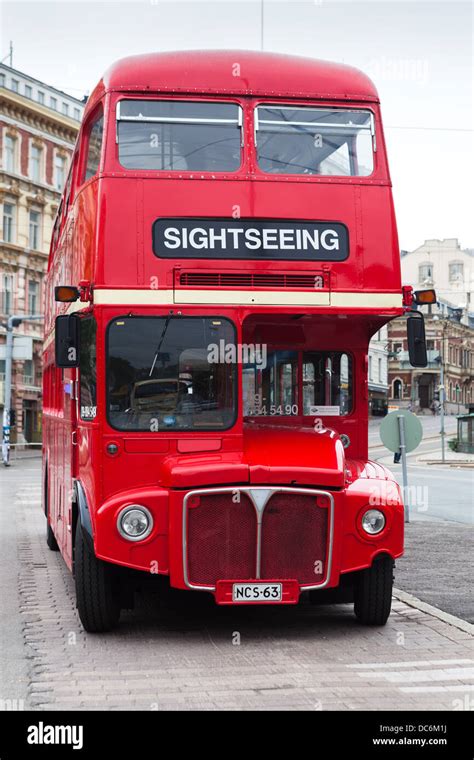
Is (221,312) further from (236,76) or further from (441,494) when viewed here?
(441,494)

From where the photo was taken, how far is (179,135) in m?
9.53

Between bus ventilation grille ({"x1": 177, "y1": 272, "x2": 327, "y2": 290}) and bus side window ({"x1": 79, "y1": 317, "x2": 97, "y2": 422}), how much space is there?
0.85 meters

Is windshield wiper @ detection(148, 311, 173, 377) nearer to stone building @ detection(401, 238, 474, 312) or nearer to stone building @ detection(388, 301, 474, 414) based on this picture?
stone building @ detection(388, 301, 474, 414)

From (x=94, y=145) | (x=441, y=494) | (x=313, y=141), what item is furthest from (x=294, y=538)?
(x=441, y=494)

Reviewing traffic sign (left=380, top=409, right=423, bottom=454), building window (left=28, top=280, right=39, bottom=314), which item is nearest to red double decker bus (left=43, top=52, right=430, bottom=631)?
traffic sign (left=380, top=409, right=423, bottom=454)

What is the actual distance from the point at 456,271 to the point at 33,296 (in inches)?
2860

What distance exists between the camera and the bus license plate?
8680mm

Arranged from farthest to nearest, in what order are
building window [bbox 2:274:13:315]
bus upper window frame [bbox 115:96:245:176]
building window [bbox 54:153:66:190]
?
1. building window [bbox 54:153:66:190]
2. building window [bbox 2:274:13:315]
3. bus upper window frame [bbox 115:96:245:176]

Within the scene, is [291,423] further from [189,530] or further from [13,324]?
[13,324]

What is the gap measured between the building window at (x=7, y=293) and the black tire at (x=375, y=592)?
49397 millimetres

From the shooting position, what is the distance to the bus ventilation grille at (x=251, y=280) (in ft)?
30.6

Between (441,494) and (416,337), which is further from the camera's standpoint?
(441,494)

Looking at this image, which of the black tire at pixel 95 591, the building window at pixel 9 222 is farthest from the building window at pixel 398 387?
the black tire at pixel 95 591

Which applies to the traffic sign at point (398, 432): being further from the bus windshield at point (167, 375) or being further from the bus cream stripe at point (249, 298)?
the bus windshield at point (167, 375)
